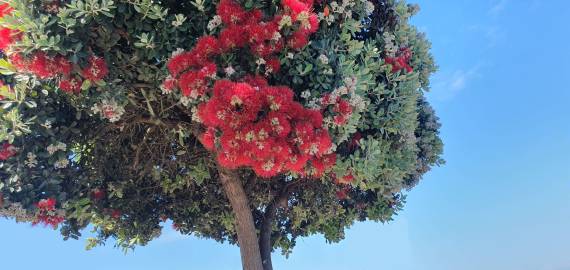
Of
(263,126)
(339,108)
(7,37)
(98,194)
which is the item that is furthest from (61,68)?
(98,194)

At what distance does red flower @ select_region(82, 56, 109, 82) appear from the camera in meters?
6.20

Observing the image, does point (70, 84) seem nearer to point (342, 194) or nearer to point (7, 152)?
point (7, 152)

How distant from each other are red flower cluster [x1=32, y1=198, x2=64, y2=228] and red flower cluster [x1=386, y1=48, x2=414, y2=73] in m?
4.48

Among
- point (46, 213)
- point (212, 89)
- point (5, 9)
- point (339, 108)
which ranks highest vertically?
point (5, 9)

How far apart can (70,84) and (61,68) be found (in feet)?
1.06

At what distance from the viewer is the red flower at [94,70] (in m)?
6.20

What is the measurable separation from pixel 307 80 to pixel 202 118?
4.23ft

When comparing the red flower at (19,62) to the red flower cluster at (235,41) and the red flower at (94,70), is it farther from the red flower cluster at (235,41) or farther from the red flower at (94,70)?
the red flower cluster at (235,41)

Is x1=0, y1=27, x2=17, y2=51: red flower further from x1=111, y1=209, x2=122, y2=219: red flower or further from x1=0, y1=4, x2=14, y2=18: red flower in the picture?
x1=111, y1=209, x2=122, y2=219: red flower

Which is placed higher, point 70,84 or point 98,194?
point 98,194

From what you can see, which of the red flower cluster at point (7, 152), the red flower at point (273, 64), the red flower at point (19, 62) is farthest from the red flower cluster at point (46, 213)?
the red flower at point (273, 64)

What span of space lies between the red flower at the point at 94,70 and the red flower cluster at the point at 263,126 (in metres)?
1.15

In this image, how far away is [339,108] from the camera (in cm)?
639

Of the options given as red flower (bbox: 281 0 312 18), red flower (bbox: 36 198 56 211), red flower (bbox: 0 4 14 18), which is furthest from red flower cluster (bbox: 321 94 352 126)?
red flower (bbox: 0 4 14 18)
